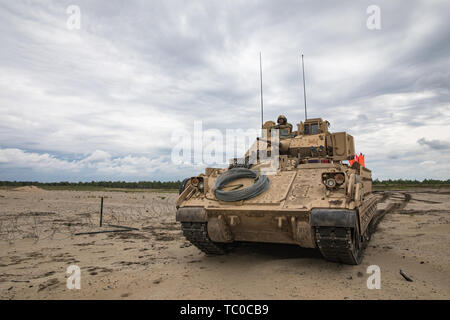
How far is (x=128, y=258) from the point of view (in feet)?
22.9

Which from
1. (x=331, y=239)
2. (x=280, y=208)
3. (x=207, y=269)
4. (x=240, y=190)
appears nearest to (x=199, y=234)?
(x=207, y=269)

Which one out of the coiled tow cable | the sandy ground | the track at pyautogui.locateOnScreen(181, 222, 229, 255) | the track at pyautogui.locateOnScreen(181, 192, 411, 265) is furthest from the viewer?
the track at pyautogui.locateOnScreen(181, 222, 229, 255)

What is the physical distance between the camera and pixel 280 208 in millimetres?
5207

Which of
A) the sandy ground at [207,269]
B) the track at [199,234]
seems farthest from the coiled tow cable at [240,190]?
the sandy ground at [207,269]

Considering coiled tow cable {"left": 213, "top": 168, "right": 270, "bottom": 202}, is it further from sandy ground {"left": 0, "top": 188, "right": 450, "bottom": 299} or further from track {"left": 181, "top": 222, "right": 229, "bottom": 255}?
sandy ground {"left": 0, "top": 188, "right": 450, "bottom": 299}

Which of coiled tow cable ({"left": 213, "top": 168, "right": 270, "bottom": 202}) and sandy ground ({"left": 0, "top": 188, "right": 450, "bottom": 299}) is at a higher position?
coiled tow cable ({"left": 213, "top": 168, "right": 270, "bottom": 202})

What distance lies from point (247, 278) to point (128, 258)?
3.10 meters

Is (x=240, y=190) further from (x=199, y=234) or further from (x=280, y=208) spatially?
(x=199, y=234)

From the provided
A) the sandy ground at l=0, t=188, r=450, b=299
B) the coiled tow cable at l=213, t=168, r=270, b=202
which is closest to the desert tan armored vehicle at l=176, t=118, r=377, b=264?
the coiled tow cable at l=213, t=168, r=270, b=202

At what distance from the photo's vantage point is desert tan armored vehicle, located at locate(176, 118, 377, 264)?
4.88 meters

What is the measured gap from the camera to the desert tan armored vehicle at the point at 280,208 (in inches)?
192

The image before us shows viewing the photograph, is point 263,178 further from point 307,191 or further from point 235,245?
point 235,245

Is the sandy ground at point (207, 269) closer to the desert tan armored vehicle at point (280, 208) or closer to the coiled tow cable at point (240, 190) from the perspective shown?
the desert tan armored vehicle at point (280, 208)

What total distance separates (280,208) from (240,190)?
904mm
